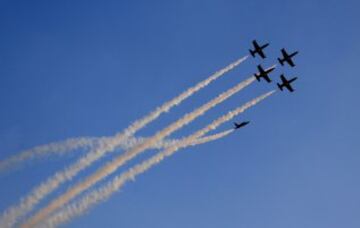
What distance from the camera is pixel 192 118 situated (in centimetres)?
10206

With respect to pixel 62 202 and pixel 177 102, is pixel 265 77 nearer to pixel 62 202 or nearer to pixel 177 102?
pixel 177 102

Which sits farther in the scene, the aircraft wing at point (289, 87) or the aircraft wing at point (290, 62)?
the aircraft wing at point (290, 62)

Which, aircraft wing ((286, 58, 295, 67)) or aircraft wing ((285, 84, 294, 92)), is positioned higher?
aircraft wing ((286, 58, 295, 67))

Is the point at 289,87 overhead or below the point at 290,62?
below

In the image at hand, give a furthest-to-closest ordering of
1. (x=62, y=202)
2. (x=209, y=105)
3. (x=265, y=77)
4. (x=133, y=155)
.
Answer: (x=265, y=77), (x=209, y=105), (x=133, y=155), (x=62, y=202)

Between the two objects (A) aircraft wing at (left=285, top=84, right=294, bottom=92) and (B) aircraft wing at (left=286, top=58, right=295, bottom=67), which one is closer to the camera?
(A) aircraft wing at (left=285, top=84, right=294, bottom=92)

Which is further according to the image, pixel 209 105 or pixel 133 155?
pixel 209 105

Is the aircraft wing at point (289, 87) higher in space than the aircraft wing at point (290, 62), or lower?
lower

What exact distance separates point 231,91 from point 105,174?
2571 cm

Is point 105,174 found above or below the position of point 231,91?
below

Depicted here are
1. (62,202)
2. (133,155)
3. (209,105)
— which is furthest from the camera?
(209,105)

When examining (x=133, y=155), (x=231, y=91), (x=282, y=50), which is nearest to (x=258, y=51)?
(x=282, y=50)

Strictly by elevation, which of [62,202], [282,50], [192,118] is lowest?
[62,202]

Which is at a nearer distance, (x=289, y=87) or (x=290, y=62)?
(x=289, y=87)
